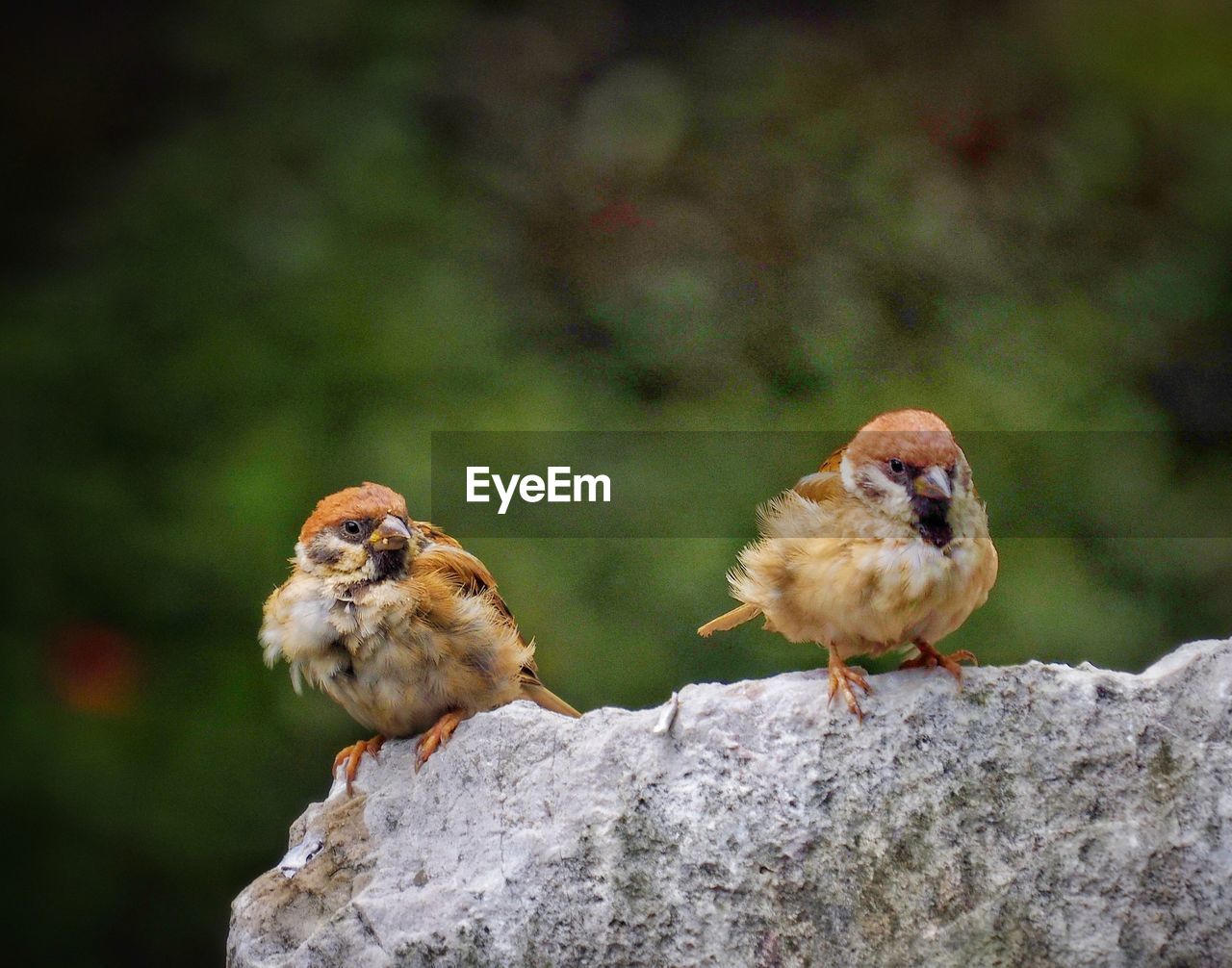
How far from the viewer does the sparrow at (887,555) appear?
1949mm

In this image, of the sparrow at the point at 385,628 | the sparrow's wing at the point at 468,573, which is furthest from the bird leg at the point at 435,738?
the sparrow's wing at the point at 468,573

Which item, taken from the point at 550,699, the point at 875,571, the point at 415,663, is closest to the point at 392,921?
the point at 415,663

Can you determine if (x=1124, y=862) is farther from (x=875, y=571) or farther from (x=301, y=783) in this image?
(x=301, y=783)

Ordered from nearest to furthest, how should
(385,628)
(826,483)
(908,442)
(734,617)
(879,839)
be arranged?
(879,839)
(908,442)
(826,483)
(385,628)
(734,617)

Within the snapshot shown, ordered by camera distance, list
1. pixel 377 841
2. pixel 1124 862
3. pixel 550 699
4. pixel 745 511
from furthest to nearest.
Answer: pixel 745 511 → pixel 550 699 → pixel 377 841 → pixel 1124 862

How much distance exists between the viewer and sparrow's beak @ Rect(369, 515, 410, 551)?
7.46 ft

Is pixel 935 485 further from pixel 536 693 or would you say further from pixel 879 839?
pixel 536 693

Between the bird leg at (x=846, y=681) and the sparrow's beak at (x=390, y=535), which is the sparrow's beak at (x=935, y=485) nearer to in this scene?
the bird leg at (x=846, y=681)

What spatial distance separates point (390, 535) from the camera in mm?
2275

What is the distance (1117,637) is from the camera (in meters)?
3.08

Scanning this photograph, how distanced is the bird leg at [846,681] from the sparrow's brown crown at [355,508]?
0.75 metres

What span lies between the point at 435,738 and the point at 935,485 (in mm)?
830

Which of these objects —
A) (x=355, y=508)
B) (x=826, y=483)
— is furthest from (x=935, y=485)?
(x=355, y=508)

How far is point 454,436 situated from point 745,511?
0.67 m
